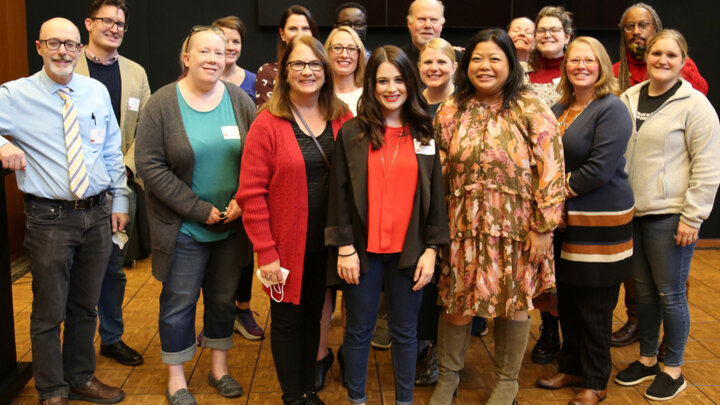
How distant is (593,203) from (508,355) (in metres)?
0.76

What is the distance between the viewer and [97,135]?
8.89 feet

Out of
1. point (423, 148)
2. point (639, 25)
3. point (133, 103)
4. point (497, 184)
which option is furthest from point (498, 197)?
point (133, 103)

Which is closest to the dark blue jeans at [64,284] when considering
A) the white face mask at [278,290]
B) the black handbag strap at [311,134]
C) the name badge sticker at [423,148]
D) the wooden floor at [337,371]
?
the wooden floor at [337,371]

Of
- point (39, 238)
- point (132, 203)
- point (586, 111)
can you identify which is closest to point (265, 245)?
point (39, 238)

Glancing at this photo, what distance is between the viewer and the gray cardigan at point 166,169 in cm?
259

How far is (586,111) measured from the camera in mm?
2699

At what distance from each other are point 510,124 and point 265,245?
109 cm

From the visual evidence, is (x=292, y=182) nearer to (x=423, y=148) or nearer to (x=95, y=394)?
(x=423, y=148)

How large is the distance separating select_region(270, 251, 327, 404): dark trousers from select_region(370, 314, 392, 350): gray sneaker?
2.84 feet

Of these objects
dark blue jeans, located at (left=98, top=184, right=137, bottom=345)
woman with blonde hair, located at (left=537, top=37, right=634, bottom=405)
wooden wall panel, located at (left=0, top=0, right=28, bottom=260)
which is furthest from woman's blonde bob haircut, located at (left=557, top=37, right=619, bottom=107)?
wooden wall panel, located at (left=0, top=0, right=28, bottom=260)

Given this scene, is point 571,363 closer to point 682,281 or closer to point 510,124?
point 682,281

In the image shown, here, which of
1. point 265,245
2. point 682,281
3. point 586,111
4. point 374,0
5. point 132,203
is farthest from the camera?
point 374,0

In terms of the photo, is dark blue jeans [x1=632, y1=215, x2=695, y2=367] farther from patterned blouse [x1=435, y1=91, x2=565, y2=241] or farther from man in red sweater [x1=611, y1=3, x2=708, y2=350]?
patterned blouse [x1=435, y1=91, x2=565, y2=241]

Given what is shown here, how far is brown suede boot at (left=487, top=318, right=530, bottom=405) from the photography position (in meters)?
2.69
